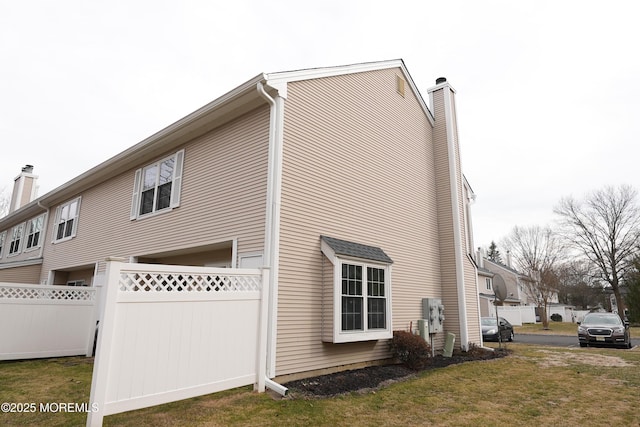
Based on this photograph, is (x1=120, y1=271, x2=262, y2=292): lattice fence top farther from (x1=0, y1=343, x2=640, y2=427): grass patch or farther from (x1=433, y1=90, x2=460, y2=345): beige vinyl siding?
(x1=433, y1=90, x2=460, y2=345): beige vinyl siding

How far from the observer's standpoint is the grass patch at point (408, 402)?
4.57 m

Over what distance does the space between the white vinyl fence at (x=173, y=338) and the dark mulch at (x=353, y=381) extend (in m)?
0.85

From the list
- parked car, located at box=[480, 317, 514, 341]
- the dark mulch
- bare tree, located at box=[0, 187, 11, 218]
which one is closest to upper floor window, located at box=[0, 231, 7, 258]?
bare tree, located at box=[0, 187, 11, 218]

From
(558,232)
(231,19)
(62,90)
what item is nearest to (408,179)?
(231,19)

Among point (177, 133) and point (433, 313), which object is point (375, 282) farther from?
point (177, 133)

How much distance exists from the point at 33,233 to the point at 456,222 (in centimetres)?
1882

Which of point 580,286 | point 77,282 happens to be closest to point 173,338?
point 77,282

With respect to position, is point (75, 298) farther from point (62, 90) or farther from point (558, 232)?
point (558, 232)

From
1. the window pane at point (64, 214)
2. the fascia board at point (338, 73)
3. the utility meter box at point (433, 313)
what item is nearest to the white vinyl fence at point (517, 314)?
the utility meter box at point (433, 313)

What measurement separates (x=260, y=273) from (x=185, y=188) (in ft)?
14.6

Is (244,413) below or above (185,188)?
below

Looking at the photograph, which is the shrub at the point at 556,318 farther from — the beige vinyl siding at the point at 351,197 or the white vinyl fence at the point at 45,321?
the white vinyl fence at the point at 45,321

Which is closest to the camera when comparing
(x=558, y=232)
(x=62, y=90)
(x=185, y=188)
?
(x=185, y=188)

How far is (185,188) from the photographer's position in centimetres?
930
